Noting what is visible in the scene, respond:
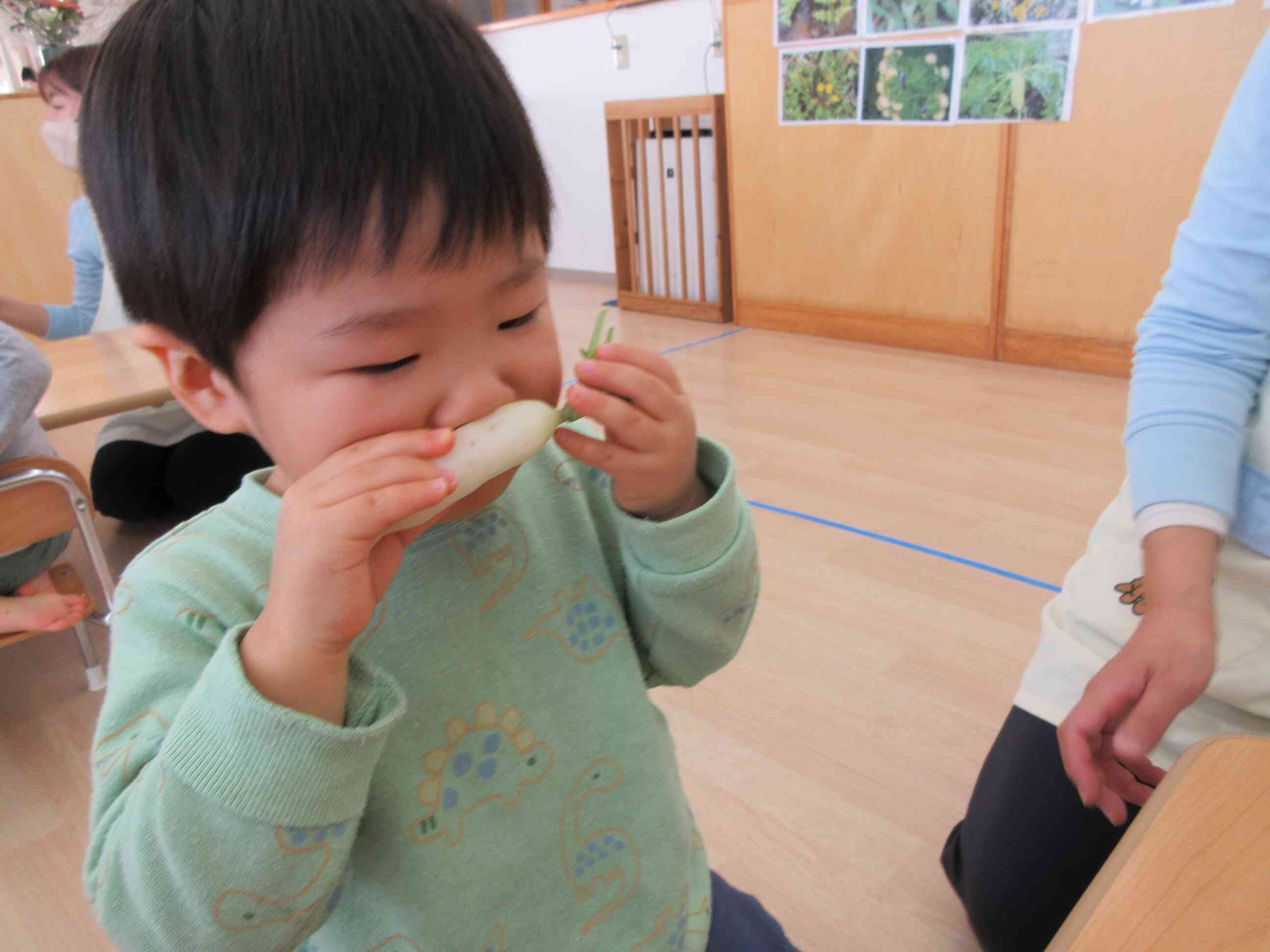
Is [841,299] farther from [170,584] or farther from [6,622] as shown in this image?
[170,584]

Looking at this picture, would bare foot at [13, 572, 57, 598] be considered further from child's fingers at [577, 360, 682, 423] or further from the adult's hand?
the adult's hand

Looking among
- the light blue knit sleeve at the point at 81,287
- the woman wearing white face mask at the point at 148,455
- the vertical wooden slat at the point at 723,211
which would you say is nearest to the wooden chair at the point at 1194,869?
the woman wearing white face mask at the point at 148,455

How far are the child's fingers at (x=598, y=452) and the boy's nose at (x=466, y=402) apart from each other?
7 cm

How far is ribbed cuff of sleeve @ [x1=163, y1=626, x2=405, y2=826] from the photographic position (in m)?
0.45

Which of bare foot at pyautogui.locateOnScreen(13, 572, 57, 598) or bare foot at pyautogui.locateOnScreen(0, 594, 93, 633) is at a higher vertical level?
bare foot at pyautogui.locateOnScreen(0, 594, 93, 633)

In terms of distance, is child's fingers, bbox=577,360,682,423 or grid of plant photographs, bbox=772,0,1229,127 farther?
grid of plant photographs, bbox=772,0,1229,127

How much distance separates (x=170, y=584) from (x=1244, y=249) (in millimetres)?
885

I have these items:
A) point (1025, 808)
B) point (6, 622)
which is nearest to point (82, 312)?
point (6, 622)

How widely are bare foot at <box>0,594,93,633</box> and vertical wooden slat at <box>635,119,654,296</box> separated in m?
2.82

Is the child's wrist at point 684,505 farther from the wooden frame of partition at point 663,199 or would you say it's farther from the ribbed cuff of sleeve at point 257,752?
the wooden frame of partition at point 663,199

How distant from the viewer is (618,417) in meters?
0.56

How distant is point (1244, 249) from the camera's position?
790mm

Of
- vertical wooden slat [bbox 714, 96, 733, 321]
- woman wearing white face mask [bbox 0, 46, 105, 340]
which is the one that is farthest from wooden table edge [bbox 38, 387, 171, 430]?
vertical wooden slat [bbox 714, 96, 733, 321]

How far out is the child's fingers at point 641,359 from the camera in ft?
1.84
